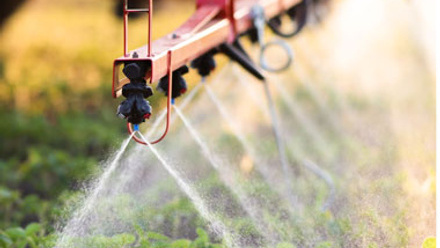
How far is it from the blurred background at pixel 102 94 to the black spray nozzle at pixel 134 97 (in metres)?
0.50

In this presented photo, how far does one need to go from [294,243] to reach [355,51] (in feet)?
15.4

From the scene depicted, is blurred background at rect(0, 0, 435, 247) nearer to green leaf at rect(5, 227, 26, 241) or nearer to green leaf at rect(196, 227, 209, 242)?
green leaf at rect(5, 227, 26, 241)

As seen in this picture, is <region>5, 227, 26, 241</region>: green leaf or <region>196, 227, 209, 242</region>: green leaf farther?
<region>5, 227, 26, 241</region>: green leaf

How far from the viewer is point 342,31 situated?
287 inches

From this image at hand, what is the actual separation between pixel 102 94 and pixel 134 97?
4.54 m

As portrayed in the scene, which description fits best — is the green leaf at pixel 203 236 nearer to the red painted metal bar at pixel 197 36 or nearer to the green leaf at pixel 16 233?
the red painted metal bar at pixel 197 36

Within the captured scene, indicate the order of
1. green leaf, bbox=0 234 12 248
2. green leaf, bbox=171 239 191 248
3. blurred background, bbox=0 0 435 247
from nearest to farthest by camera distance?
1. green leaf, bbox=171 239 191 248
2. green leaf, bbox=0 234 12 248
3. blurred background, bbox=0 0 435 247

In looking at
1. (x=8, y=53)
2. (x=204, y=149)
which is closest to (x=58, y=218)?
(x=204, y=149)

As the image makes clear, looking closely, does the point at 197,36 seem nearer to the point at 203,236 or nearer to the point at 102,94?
the point at 203,236

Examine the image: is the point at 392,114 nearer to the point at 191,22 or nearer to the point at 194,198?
the point at 191,22

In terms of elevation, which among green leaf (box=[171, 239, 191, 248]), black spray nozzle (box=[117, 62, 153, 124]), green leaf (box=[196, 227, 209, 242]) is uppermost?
black spray nozzle (box=[117, 62, 153, 124])

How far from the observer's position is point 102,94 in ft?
22.6

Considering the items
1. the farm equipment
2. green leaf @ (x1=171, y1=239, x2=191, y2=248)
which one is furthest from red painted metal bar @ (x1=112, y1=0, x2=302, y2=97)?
green leaf @ (x1=171, y1=239, x2=191, y2=248)

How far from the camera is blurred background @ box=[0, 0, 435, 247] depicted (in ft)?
12.1
